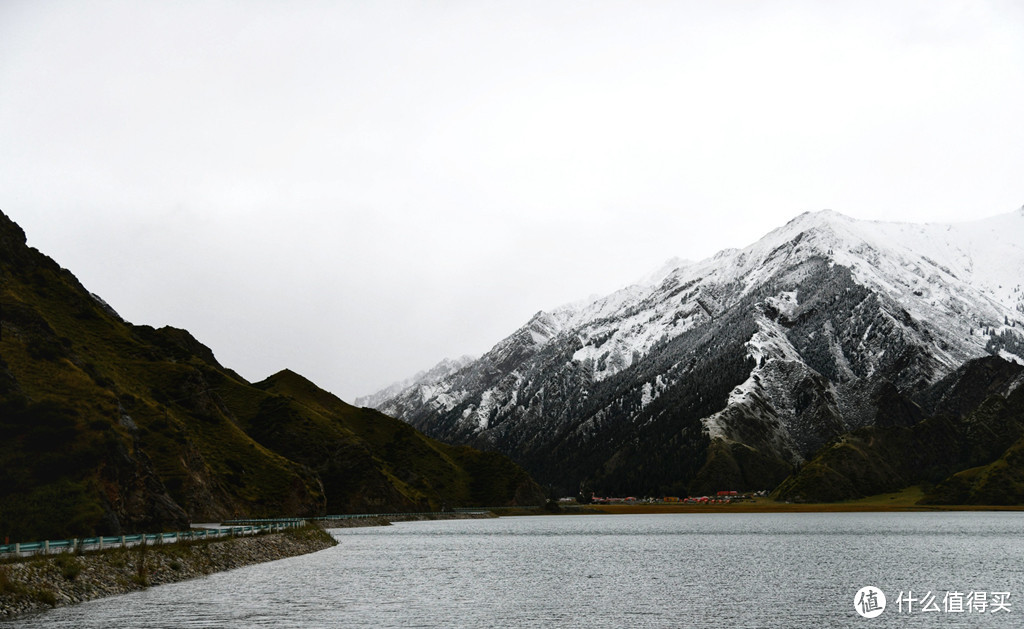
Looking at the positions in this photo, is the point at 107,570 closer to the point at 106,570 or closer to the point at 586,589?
the point at 106,570

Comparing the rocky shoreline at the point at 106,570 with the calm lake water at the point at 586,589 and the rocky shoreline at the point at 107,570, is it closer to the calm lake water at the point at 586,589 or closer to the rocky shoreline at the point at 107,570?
the rocky shoreline at the point at 107,570

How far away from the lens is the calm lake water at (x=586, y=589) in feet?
195

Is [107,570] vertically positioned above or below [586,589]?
above

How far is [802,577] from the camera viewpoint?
87.3m

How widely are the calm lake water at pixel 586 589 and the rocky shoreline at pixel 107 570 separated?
220 cm

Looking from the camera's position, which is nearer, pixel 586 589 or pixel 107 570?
pixel 107 570

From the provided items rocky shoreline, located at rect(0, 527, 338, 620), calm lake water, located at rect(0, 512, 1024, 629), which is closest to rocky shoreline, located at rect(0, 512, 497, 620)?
rocky shoreline, located at rect(0, 527, 338, 620)

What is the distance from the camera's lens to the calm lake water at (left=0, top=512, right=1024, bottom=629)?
195 ft

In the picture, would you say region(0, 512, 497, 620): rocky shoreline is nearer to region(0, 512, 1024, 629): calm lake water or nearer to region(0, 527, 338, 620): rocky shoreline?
region(0, 527, 338, 620): rocky shoreline

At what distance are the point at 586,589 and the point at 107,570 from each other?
39.3 meters

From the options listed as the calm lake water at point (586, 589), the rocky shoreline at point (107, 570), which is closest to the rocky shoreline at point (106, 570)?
the rocky shoreline at point (107, 570)

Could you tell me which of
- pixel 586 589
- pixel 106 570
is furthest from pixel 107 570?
pixel 586 589

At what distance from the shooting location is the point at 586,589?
3132 inches

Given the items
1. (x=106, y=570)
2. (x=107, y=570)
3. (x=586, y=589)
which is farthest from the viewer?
(x=586, y=589)
